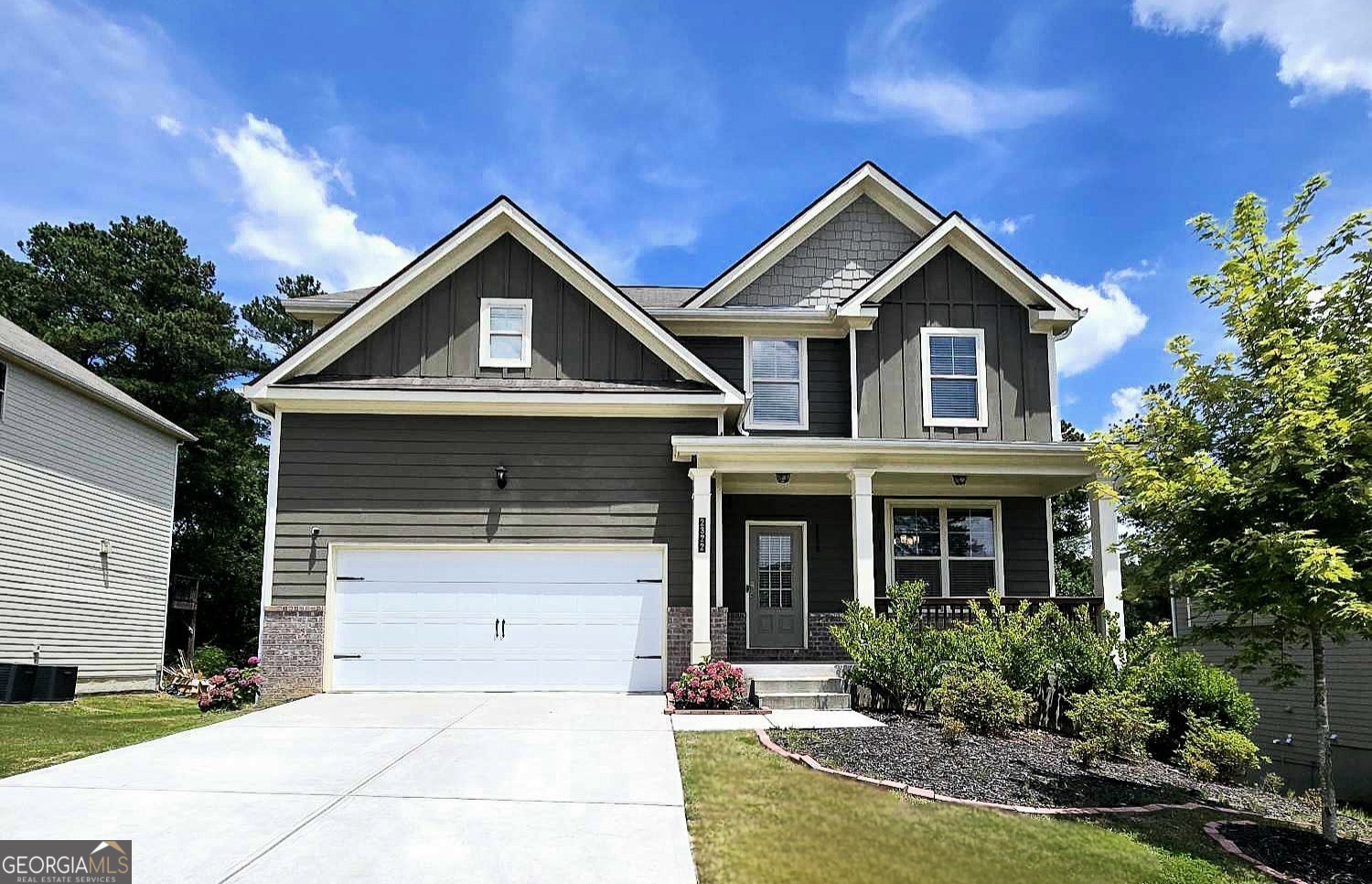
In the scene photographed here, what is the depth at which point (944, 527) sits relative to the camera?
565 inches

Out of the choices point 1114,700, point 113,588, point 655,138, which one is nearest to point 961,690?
point 1114,700

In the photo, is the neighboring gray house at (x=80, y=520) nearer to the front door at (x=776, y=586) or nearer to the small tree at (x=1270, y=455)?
the front door at (x=776, y=586)

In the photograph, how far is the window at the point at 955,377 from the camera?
13789 mm

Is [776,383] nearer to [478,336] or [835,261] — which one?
[835,261]

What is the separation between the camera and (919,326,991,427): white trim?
13727mm

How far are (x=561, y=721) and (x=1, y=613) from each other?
1147 cm

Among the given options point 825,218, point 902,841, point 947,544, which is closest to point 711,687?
point 902,841

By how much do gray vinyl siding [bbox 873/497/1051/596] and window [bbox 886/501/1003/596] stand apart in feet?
0.34

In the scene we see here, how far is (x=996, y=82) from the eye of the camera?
523 inches

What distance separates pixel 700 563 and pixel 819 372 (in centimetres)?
439

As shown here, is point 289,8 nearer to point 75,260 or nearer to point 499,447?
point 499,447

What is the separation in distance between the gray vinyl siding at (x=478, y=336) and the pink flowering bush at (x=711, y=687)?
4.19 metres

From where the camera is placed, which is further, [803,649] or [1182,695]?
[803,649]

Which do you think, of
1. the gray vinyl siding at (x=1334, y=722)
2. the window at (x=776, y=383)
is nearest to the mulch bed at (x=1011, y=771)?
the window at (x=776, y=383)
